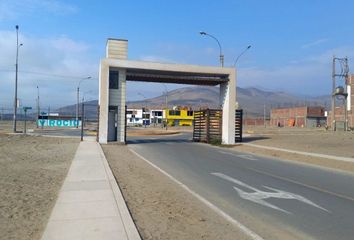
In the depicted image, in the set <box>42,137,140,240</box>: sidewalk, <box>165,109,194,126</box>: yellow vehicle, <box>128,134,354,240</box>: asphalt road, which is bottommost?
<box>128,134,354,240</box>: asphalt road

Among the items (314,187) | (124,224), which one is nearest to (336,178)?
(314,187)

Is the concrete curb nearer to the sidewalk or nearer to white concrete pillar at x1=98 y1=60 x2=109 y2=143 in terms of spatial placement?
the sidewalk

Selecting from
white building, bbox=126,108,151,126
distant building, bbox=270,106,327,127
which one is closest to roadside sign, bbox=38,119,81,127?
white building, bbox=126,108,151,126

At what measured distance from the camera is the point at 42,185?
1351 cm

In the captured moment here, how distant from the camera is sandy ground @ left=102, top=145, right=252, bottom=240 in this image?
7969 mm

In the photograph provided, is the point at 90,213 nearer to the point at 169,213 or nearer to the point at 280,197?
the point at 169,213

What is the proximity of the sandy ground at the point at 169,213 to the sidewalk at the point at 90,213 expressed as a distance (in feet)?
1.08

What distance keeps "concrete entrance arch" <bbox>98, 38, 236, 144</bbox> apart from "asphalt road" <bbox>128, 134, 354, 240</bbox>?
1953 centimetres

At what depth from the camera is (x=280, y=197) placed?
472 inches

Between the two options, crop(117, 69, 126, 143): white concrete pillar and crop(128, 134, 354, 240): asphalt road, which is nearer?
crop(128, 134, 354, 240): asphalt road

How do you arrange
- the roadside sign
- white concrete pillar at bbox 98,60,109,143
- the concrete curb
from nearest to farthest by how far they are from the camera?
the concrete curb → white concrete pillar at bbox 98,60,109,143 → the roadside sign

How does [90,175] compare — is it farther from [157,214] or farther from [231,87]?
[231,87]

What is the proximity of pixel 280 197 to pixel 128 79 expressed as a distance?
106ft

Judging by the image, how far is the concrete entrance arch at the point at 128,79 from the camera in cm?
3834
